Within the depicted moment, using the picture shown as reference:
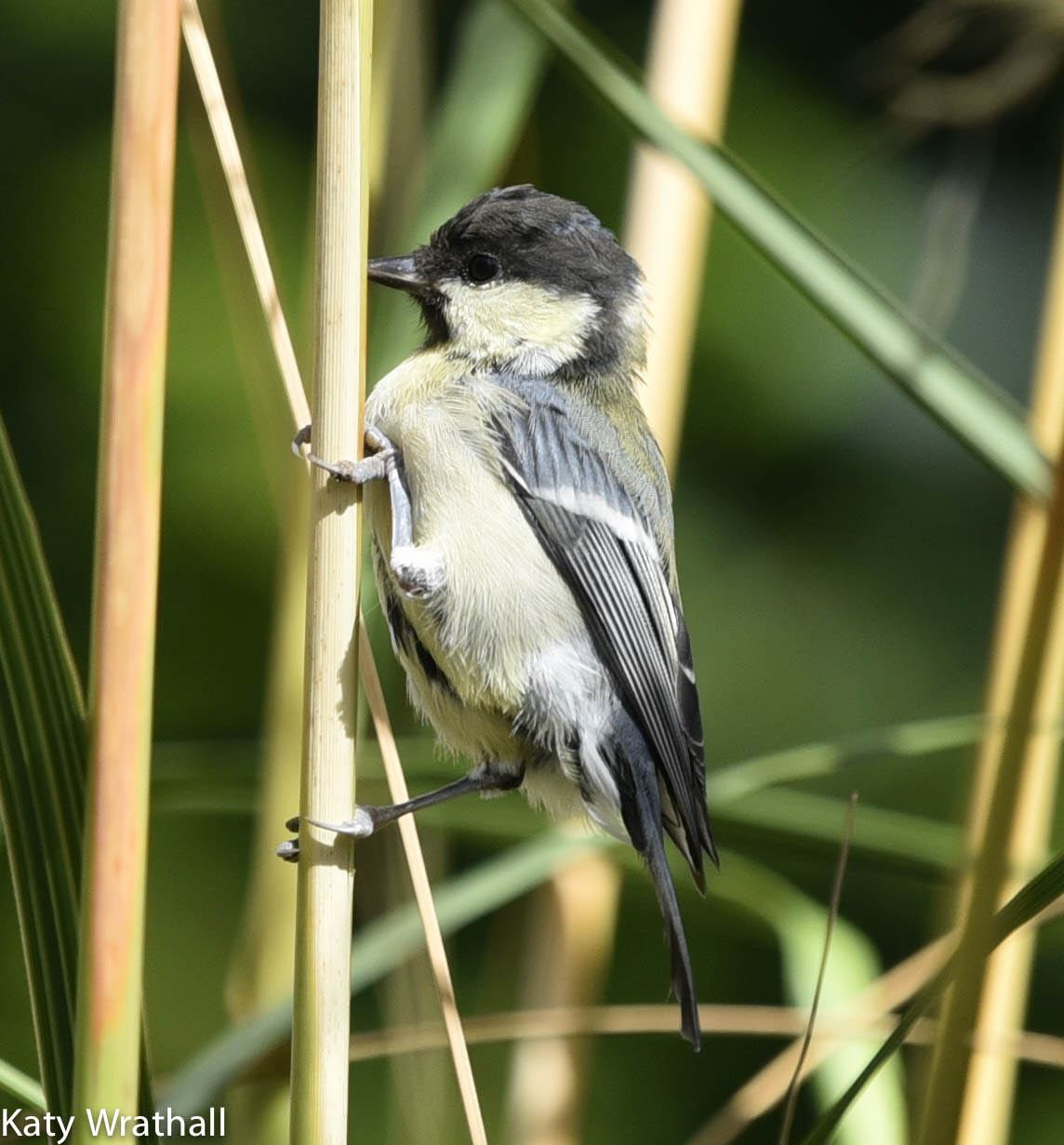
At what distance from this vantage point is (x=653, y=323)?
1.26 metres

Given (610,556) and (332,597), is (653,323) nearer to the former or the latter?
(610,556)

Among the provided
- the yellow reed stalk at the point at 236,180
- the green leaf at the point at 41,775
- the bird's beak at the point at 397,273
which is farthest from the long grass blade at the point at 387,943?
the bird's beak at the point at 397,273

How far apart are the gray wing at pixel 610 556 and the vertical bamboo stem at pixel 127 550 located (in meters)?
0.58

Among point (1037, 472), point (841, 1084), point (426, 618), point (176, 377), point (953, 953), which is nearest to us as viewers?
point (953, 953)

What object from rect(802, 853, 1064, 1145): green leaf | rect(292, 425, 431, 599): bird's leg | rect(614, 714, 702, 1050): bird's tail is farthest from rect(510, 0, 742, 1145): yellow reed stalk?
rect(802, 853, 1064, 1145): green leaf

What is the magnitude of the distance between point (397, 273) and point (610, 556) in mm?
320

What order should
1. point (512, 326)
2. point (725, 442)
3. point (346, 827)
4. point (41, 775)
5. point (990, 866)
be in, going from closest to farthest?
point (990, 866)
point (41, 775)
point (346, 827)
point (512, 326)
point (725, 442)

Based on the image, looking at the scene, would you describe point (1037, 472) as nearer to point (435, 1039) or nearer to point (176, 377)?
point (435, 1039)

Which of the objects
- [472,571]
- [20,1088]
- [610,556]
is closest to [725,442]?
[610,556]

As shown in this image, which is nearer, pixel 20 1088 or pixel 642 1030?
pixel 20 1088

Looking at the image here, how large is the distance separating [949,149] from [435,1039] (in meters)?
1.85

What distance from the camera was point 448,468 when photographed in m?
1.07

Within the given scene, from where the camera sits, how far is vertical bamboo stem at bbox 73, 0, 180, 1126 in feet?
1.76

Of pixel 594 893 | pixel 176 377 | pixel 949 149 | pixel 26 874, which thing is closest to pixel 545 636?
pixel 594 893
